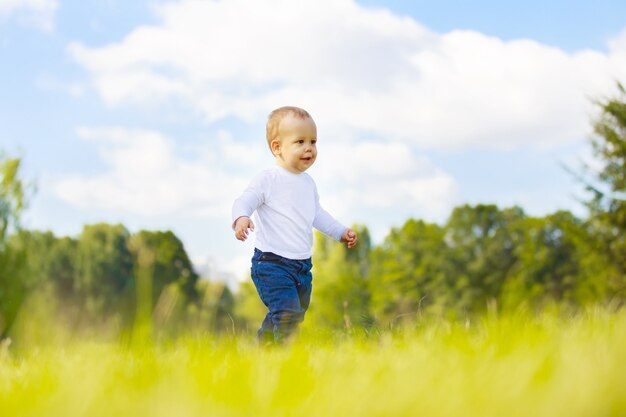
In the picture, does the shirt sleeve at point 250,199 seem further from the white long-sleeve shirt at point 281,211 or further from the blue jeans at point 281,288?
the blue jeans at point 281,288

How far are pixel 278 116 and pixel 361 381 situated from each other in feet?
11.3

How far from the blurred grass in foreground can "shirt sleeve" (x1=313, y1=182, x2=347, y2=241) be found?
249cm

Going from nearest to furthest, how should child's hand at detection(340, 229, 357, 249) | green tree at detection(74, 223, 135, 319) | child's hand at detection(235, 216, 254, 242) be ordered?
child's hand at detection(235, 216, 254, 242)
child's hand at detection(340, 229, 357, 249)
green tree at detection(74, 223, 135, 319)

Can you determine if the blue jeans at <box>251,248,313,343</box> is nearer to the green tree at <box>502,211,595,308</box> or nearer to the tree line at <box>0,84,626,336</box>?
the tree line at <box>0,84,626,336</box>

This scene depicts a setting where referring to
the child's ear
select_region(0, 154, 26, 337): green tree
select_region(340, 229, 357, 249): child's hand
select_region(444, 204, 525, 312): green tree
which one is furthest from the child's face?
select_region(444, 204, 525, 312): green tree

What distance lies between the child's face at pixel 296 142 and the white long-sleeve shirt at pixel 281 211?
0.13 metres

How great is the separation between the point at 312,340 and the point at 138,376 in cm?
181

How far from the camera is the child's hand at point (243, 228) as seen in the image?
191 inches

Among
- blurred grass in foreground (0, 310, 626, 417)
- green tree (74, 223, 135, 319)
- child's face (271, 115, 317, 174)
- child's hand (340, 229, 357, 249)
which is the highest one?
green tree (74, 223, 135, 319)

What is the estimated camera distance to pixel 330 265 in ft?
132

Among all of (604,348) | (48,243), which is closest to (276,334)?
(604,348)

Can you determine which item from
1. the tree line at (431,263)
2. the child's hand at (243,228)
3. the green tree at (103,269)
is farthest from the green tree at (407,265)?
the child's hand at (243,228)

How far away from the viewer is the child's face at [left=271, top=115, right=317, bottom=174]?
5309mm

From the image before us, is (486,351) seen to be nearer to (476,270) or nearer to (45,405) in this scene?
(45,405)
